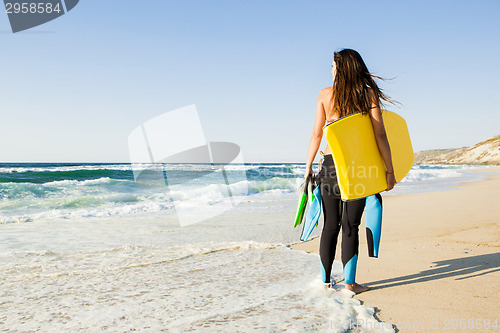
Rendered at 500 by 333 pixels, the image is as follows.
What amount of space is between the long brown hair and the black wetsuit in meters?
0.41

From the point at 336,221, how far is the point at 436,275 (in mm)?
1027

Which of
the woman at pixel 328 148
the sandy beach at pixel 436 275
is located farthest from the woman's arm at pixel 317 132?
the sandy beach at pixel 436 275

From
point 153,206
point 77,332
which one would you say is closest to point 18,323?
point 77,332

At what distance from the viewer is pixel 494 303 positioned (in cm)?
203

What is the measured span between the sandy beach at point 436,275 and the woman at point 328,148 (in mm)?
340

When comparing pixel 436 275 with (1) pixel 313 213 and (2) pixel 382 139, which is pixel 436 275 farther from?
(2) pixel 382 139

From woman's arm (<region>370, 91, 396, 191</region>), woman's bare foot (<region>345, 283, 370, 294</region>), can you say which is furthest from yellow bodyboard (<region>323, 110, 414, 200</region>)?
woman's bare foot (<region>345, 283, 370, 294</region>)

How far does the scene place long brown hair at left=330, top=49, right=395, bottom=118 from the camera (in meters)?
2.26

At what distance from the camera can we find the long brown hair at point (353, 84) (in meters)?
2.26

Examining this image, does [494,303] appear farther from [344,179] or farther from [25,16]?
[25,16]

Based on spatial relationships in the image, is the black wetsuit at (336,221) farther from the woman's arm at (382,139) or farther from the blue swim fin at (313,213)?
the woman's arm at (382,139)

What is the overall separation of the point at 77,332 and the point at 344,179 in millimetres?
1866

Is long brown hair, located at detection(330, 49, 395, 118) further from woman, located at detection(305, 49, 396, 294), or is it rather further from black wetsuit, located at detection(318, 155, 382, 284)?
black wetsuit, located at detection(318, 155, 382, 284)

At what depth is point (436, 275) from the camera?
266cm
